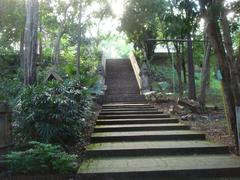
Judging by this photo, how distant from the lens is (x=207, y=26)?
568 cm

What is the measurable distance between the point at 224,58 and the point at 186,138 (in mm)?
2250

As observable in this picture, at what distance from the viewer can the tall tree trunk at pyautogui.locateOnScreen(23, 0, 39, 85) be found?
332 inches

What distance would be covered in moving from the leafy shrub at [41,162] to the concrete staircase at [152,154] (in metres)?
0.31

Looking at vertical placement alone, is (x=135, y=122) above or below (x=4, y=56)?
below

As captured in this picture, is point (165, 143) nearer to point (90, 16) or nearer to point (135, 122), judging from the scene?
point (135, 122)

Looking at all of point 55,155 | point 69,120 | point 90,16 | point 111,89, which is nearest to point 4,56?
point 90,16

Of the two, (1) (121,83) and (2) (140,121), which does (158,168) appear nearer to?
(2) (140,121)

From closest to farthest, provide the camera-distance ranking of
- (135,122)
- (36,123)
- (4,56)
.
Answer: (36,123), (135,122), (4,56)

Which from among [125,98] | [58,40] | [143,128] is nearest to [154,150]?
[143,128]

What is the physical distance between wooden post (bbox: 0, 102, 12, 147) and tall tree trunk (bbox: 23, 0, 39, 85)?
2.80 m

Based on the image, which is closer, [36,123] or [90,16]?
[36,123]

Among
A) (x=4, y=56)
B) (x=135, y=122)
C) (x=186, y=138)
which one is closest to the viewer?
(x=186, y=138)

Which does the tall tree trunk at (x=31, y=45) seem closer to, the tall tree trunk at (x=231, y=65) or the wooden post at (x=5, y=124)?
the wooden post at (x=5, y=124)

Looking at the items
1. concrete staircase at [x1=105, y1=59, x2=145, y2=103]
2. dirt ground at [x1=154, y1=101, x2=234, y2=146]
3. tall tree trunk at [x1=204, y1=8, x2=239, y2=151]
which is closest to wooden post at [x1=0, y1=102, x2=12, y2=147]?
tall tree trunk at [x1=204, y1=8, x2=239, y2=151]
